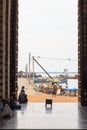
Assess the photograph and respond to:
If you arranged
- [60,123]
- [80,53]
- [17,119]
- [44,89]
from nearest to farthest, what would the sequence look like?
[60,123] < [17,119] < [80,53] < [44,89]

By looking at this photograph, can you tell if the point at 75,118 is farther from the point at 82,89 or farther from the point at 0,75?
the point at 82,89

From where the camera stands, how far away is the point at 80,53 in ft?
69.2

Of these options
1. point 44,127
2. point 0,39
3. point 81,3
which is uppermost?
point 81,3

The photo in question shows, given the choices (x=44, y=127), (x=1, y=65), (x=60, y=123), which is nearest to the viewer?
(x=44, y=127)

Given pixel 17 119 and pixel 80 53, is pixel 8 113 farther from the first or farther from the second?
pixel 80 53

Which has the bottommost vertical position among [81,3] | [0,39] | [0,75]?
[0,75]

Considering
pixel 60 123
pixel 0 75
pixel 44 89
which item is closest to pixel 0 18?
pixel 0 75

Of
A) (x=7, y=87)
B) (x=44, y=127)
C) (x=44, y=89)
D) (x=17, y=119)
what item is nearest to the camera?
(x=44, y=127)

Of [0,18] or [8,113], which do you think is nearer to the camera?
[8,113]

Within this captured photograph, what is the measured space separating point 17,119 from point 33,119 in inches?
18.0

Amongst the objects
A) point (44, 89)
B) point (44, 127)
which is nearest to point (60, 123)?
point (44, 127)

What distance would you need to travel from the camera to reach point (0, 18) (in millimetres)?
17859

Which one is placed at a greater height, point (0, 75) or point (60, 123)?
point (0, 75)

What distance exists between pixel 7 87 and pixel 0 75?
197 centimetres
